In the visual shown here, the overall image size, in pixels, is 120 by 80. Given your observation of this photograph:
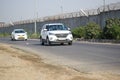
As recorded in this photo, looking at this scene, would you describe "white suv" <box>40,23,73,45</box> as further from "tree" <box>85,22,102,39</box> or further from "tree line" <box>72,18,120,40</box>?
"tree" <box>85,22,102,39</box>

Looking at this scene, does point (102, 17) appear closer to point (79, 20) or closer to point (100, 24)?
point (100, 24)

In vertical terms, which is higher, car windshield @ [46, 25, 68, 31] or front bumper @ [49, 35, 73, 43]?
car windshield @ [46, 25, 68, 31]

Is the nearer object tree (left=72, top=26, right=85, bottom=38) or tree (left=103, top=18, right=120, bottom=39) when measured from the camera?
tree (left=103, top=18, right=120, bottom=39)

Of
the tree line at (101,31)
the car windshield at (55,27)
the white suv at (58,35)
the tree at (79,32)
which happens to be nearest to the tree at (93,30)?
the tree line at (101,31)

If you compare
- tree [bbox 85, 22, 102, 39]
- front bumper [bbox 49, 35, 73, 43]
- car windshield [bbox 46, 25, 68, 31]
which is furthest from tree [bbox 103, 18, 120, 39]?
front bumper [bbox 49, 35, 73, 43]

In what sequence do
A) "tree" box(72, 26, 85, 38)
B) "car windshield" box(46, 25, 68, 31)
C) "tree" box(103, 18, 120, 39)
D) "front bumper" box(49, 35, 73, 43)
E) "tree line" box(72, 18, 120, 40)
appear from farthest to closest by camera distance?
"tree" box(72, 26, 85, 38)
"tree line" box(72, 18, 120, 40)
"tree" box(103, 18, 120, 39)
"car windshield" box(46, 25, 68, 31)
"front bumper" box(49, 35, 73, 43)

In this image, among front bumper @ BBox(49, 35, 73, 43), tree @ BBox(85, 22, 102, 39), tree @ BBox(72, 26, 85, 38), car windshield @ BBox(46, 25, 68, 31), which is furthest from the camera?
tree @ BBox(72, 26, 85, 38)

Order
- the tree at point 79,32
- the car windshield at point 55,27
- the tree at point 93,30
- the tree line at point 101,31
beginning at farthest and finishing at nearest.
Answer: the tree at point 79,32 → the tree at point 93,30 → the tree line at point 101,31 → the car windshield at point 55,27

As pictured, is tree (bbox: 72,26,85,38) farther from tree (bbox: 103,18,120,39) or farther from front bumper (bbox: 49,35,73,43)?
front bumper (bbox: 49,35,73,43)

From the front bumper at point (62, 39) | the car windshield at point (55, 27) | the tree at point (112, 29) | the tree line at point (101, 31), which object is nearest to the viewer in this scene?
the front bumper at point (62, 39)

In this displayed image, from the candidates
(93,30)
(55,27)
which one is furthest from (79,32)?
(55,27)

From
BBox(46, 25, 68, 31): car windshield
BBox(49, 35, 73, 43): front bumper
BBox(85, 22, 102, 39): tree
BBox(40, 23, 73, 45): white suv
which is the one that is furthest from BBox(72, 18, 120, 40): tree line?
BBox(49, 35, 73, 43): front bumper

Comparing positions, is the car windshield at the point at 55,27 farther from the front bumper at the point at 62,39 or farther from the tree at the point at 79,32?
the tree at the point at 79,32

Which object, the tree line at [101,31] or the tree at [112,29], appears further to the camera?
the tree line at [101,31]
